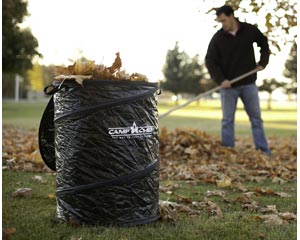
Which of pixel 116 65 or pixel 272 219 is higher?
pixel 116 65

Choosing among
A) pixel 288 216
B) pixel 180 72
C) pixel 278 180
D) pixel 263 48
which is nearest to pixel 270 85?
pixel 180 72

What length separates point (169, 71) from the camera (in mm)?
55844

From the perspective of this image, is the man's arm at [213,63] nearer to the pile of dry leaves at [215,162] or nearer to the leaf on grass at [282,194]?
the pile of dry leaves at [215,162]

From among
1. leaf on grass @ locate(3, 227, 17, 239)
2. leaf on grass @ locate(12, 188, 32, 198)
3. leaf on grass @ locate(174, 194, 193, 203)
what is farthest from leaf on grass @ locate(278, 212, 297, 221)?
leaf on grass @ locate(12, 188, 32, 198)

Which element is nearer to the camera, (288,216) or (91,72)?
(91,72)

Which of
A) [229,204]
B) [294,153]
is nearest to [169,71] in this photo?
[294,153]

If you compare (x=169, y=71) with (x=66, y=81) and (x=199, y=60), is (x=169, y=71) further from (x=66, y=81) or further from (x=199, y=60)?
(x=66, y=81)

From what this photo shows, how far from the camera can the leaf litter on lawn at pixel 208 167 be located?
12.0ft

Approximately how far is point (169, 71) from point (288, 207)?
172 ft

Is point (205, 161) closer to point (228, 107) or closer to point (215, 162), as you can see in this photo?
point (215, 162)

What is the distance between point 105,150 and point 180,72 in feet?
177

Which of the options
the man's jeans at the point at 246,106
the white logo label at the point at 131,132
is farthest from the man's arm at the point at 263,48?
the white logo label at the point at 131,132

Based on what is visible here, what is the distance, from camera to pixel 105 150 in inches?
118

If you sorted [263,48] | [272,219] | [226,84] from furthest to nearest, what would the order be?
[263,48] < [226,84] < [272,219]
